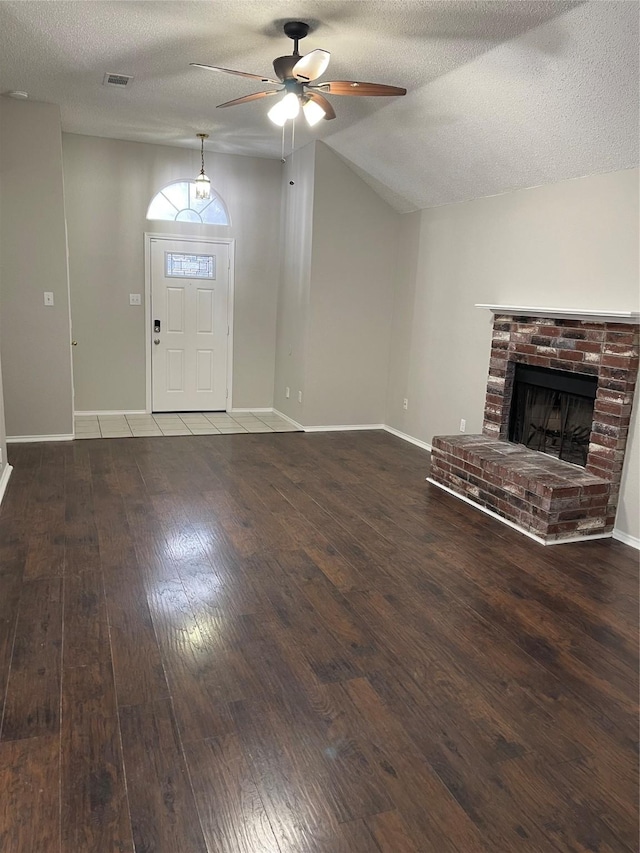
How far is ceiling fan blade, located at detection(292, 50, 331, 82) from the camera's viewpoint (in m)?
3.00

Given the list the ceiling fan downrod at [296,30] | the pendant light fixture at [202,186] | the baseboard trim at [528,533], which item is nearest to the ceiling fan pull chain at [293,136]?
the pendant light fixture at [202,186]

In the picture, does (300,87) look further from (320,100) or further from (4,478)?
(4,478)

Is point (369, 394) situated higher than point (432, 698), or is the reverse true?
→ point (369, 394)

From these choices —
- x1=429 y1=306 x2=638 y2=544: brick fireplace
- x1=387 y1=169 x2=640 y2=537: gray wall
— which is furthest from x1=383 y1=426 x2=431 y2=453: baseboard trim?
x1=429 y1=306 x2=638 y2=544: brick fireplace

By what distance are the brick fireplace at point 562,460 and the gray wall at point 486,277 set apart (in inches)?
5.5

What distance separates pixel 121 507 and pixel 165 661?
5.94 ft

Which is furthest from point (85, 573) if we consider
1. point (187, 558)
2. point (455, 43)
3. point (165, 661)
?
point (455, 43)

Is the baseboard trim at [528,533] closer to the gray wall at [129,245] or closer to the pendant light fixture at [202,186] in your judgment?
the gray wall at [129,245]

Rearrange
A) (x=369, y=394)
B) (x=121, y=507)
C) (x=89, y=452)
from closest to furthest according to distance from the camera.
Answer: (x=121, y=507)
(x=89, y=452)
(x=369, y=394)

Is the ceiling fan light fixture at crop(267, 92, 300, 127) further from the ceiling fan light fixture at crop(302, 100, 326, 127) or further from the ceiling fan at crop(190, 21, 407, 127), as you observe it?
the ceiling fan light fixture at crop(302, 100, 326, 127)

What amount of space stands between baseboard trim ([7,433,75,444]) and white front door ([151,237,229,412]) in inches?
56.1

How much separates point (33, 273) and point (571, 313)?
437 centimetres

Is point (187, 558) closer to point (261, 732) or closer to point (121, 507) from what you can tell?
point (121, 507)

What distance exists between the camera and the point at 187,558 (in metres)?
3.29
